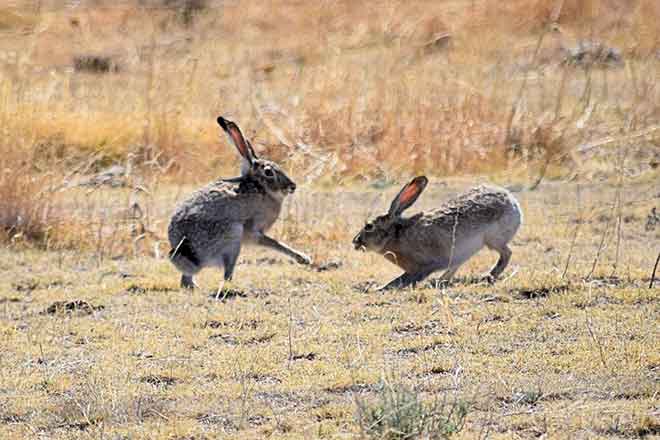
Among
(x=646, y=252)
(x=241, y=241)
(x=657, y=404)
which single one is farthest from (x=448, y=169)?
(x=657, y=404)

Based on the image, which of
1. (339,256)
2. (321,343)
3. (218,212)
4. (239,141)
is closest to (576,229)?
(339,256)

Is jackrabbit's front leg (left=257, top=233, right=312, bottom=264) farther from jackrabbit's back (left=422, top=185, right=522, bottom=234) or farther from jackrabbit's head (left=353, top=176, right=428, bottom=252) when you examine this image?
jackrabbit's back (left=422, top=185, right=522, bottom=234)

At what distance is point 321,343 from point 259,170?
2573 millimetres

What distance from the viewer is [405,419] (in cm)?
450

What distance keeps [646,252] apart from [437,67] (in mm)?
6924

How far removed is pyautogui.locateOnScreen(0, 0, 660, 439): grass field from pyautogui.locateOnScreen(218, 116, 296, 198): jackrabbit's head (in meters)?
0.63

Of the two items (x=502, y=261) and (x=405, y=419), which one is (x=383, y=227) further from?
(x=405, y=419)

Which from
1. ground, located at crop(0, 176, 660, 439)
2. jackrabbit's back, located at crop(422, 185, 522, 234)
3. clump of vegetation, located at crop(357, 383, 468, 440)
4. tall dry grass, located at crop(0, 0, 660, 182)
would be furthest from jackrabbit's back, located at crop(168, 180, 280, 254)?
clump of vegetation, located at crop(357, 383, 468, 440)

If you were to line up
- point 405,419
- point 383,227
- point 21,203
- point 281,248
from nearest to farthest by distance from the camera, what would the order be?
1. point 405,419
2. point 383,227
3. point 281,248
4. point 21,203

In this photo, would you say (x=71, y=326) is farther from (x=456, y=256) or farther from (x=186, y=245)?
(x=456, y=256)

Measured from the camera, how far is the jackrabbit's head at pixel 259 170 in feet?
28.1

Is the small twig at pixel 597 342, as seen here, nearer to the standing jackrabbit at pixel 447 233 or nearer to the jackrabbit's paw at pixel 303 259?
the standing jackrabbit at pixel 447 233

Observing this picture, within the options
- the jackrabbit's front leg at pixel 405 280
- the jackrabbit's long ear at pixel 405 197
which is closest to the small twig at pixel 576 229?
the jackrabbit's front leg at pixel 405 280

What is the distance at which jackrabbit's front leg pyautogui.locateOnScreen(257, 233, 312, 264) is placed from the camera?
845 cm
